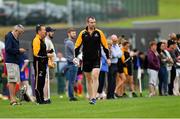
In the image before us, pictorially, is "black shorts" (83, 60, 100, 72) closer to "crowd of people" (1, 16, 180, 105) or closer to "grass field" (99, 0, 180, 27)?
"crowd of people" (1, 16, 180, 105)

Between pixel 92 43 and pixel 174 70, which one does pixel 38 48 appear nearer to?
pixel 92 43

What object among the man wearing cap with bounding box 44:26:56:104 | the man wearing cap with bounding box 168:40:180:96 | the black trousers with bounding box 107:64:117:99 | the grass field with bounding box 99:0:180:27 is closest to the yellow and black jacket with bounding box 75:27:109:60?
the man wearing cap with bounding box 44:26:56:104

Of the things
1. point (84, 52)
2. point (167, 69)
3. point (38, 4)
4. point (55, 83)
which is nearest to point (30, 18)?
point (38, 4)

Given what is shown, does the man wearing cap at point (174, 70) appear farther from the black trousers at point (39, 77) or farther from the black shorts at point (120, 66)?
the black trousers at point (39, 77)

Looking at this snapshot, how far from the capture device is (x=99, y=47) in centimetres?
2427

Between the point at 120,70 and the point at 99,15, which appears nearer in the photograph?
the point at 120,70

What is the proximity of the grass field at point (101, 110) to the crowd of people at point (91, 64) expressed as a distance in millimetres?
802

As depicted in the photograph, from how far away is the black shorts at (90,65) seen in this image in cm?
2406

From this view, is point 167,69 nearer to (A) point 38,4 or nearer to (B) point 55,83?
(B) point 55,83

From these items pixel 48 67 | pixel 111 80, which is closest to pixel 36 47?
pixel 48 67

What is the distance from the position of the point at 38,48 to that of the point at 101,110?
353cm

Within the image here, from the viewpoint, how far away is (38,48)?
24359mm

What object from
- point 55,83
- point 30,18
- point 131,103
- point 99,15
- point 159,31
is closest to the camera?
point 131,103

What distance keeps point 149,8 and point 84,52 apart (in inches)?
2186
